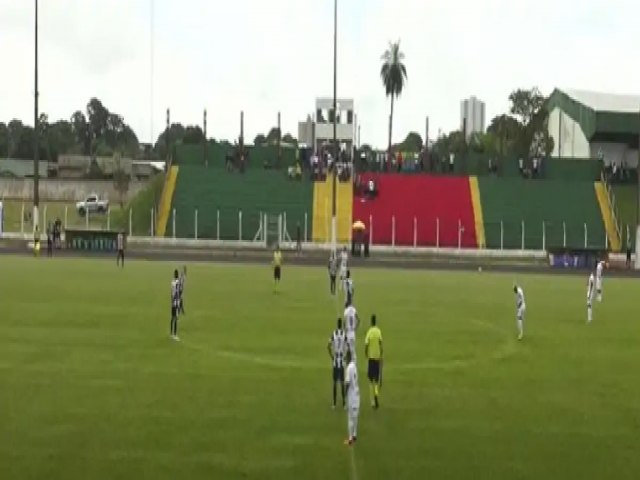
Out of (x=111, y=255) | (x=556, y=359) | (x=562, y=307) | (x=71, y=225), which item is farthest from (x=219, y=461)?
(x=71, y=225)

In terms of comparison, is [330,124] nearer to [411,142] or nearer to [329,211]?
[329,211]

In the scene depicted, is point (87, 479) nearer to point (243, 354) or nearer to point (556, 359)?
point (243, 354)

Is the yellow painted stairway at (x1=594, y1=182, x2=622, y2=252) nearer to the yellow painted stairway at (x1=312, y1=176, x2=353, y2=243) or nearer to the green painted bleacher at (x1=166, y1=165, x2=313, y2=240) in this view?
the yellow painted stairway at (x1=312, y1=176, x2=353, y2=243)

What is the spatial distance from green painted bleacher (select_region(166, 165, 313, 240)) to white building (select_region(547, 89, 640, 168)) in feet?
86.2

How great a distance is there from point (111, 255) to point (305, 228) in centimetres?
1552

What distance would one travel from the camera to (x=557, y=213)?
7812cm

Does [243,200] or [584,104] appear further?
[584,104]

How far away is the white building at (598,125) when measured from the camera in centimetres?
8794

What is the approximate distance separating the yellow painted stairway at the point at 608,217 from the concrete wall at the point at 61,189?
3964 cm

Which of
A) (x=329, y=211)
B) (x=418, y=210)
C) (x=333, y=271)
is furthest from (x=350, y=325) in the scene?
(x=418, y=210)

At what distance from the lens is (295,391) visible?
20.8 meters

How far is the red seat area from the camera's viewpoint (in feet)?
244

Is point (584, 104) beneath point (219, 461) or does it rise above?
above

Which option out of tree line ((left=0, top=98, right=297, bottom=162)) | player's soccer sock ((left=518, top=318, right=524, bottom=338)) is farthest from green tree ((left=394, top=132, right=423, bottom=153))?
player's soccer sock ((left=518, top=318, right=524, bottom=338))
